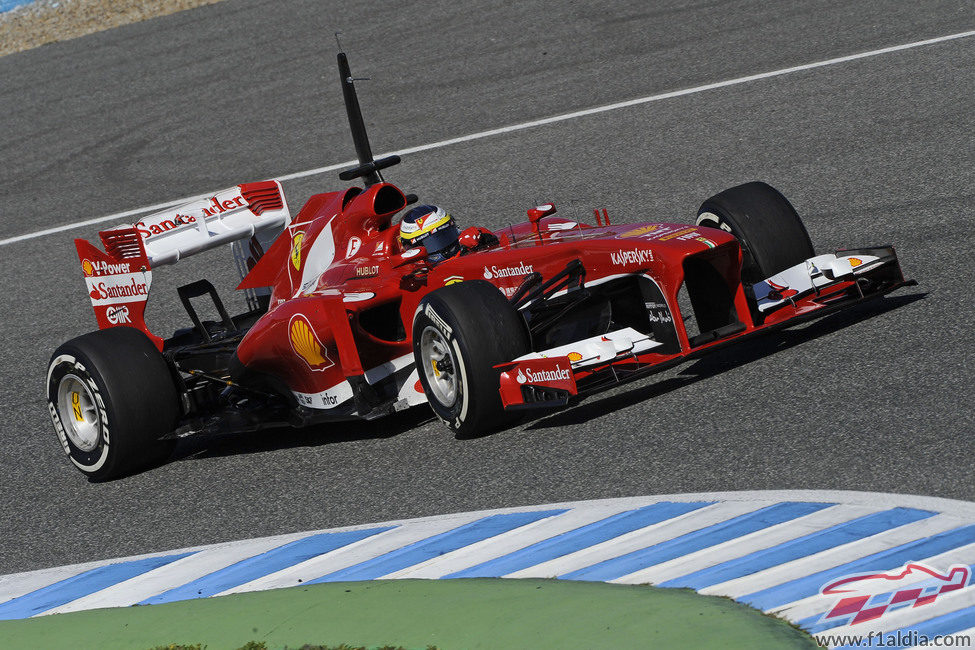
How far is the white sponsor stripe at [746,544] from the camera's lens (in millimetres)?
4492

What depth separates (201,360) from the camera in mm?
7730

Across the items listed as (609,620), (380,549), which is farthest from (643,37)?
(609,620)

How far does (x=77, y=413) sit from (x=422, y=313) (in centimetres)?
247

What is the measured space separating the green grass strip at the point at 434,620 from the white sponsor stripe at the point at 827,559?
0.11 meters

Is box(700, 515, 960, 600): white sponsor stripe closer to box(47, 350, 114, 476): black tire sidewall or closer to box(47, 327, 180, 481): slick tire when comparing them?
box(47, 327, 180, 481): slick tire

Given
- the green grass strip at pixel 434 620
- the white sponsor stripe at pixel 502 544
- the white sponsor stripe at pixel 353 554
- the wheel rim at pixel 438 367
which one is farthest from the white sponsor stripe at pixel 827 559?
the wheel rim at pixel 438 367

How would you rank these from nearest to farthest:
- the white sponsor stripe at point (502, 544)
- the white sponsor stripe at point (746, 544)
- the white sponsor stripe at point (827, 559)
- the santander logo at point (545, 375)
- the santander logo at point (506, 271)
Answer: the white sponsor stripe at point (827, 559)
the white sponsor stripe at point (746, 544)
the white sponsor stripe at point (502, 544)
the santander logo at point (545, 375)
the santander logo at point (506, 271)

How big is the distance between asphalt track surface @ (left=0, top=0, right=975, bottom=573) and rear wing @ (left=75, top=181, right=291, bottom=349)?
40.0 inches

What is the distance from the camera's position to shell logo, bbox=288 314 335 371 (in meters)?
7.00

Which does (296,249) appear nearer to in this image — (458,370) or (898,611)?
(458,370)

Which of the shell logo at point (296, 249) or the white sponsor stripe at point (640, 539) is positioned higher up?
the shell logo at point (296, 249)

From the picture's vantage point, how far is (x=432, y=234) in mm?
7105

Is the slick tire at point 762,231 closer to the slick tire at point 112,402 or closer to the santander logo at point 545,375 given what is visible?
the santander logo at point 545,375

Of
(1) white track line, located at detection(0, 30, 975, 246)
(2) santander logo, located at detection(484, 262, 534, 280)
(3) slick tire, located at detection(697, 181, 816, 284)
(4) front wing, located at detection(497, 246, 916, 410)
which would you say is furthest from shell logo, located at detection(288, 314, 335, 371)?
(1) white track line, located at detection(0, 30, 975, 246)
